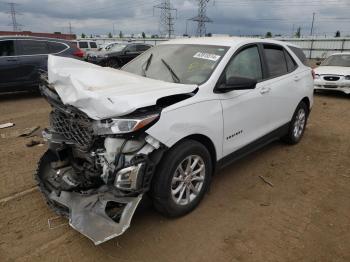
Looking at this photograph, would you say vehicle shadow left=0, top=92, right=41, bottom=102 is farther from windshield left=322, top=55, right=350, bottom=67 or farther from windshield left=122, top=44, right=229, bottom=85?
windshield left=322, top=55, right=350, bottom=67

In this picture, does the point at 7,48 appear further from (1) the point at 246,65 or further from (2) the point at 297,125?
(2) the point at 297,125

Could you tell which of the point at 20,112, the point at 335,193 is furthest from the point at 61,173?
the point at 20,112

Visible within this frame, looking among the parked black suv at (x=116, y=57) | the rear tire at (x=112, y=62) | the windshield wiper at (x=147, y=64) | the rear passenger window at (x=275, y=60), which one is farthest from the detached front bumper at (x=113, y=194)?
the rear tire at (x=112, y=62)

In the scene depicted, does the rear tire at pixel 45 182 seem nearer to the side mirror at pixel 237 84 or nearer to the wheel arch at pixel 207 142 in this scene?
the wheel arch at pixel 207 142

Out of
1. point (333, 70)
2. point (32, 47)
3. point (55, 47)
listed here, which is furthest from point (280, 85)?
point (55, 47)

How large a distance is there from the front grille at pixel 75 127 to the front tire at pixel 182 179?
728 millimetres

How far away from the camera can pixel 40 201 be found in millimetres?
3777

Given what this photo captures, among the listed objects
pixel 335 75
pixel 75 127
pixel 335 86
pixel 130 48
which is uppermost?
pixel 130 48

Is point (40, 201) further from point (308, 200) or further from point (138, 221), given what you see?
point (308, 200)

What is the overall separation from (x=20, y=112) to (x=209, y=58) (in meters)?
6.20

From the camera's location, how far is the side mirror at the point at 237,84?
11.8 feet

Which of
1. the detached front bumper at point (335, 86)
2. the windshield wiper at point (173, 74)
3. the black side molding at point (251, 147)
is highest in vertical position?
the windshield wiper at point (173, 74)

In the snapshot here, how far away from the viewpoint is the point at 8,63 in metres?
9.50

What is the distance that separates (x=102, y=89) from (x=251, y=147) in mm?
2167
